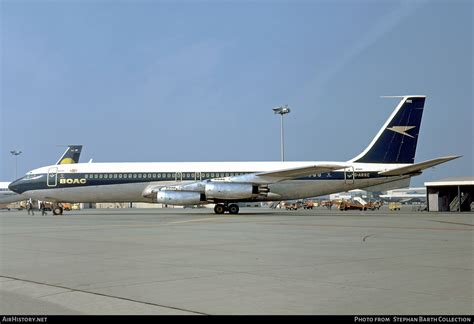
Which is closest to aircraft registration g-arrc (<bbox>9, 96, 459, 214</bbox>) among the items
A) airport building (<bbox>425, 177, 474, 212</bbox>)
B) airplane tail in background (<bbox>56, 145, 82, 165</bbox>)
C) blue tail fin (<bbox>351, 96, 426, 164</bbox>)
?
blue tail fin (<bbox>351, 96, 426, 164</bbox>)

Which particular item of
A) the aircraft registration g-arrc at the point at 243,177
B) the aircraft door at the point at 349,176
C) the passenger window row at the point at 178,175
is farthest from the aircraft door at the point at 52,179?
the aircraft door at the point at 349,176

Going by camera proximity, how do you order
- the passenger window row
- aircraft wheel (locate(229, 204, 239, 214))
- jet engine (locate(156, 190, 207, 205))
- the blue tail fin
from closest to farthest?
jet engine (locate(156, 190, 207, 205))
the blue tail fin
the passenger window row
aircraft wheel (locate(229, 204, 239, 214))

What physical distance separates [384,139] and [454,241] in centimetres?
2245

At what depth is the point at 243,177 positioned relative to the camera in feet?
114

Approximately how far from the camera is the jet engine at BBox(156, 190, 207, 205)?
3350cm

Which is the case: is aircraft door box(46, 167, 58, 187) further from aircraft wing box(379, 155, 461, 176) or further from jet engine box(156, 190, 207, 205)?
aircraft wing box(379, 155, 461, 176)

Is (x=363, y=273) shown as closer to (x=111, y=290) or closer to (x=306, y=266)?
(x=306, y=266)

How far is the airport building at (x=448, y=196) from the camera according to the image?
4588 centimetres

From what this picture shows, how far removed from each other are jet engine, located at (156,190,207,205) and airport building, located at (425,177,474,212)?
23.3m

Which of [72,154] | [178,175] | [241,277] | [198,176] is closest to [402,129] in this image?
[198,176]

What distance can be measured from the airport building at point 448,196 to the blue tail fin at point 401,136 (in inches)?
474

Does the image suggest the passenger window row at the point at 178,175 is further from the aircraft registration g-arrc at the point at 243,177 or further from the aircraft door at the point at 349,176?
the aircraft door at the point at 349,176

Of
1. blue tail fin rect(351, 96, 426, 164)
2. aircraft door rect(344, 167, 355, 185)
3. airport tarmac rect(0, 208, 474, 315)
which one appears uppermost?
blue tail fin rect(351, 96, 426, 164)

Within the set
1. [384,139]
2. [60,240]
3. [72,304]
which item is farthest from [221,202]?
[72,304]
